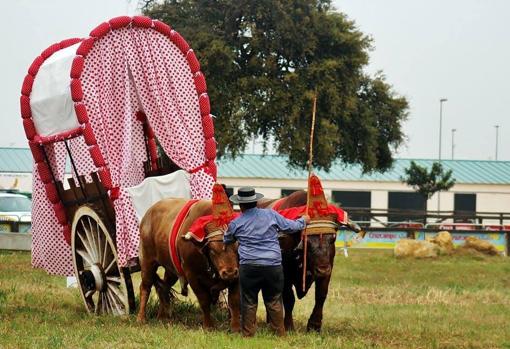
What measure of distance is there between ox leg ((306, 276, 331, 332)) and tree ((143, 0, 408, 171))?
92.1 ft

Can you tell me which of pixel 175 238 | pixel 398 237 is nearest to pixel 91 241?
pixel 175 238

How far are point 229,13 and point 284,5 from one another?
2.09m

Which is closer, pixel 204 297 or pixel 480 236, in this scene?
pixel 204 297

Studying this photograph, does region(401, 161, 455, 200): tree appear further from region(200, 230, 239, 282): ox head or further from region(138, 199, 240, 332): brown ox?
region(200, 230, 239, 282): ox head

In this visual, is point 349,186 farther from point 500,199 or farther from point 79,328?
point 79,328

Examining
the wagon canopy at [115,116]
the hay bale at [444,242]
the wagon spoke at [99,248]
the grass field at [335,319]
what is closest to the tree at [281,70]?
the hay bale at [444,242]

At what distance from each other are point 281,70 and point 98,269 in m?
28.9

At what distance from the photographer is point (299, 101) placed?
136 ft

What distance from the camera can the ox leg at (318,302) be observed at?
12602 mm

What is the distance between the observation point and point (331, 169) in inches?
2608

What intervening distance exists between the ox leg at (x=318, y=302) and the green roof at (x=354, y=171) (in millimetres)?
49587

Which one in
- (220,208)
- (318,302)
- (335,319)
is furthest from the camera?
(335,319)

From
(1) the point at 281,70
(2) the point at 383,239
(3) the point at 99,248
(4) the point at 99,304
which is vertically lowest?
(2) the point at 383,239

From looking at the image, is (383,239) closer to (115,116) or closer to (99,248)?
(99,248)
